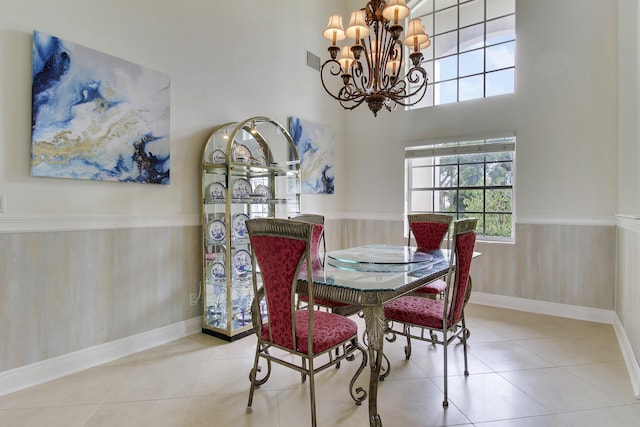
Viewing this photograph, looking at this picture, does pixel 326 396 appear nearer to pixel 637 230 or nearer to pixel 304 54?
pixel 637 230

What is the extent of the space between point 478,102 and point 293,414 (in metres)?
3.97

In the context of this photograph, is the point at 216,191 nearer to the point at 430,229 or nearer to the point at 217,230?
the point at 217,230

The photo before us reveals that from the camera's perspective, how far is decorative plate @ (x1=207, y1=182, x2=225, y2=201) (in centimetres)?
325

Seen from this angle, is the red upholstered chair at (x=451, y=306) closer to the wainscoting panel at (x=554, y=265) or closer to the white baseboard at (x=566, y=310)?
the white baseboard at (x=566, y=310)

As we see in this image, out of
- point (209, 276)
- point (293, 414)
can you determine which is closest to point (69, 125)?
point (209, 276)

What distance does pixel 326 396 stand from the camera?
2139 millimetres

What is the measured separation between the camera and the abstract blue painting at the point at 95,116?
7.48 feet

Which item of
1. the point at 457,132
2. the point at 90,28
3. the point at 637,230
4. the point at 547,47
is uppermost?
the point at 547,47

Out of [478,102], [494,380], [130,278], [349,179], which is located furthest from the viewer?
[349,179]

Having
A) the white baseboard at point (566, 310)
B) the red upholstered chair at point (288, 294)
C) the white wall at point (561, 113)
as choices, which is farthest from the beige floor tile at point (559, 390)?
the white wall at point (561, 113)

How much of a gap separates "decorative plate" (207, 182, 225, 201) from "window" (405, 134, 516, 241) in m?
2.67

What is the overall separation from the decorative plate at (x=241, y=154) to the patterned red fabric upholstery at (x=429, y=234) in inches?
73.4

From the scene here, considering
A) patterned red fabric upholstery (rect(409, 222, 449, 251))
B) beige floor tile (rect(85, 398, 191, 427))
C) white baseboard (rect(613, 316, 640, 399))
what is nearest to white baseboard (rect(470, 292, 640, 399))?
white baseboard (rect(613, 316, 640, 399))

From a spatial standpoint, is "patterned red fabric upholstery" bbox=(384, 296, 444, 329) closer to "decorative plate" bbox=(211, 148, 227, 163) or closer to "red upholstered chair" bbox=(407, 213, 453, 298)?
"red upholstered chair" bbox=(407, 213, 453, 298)
